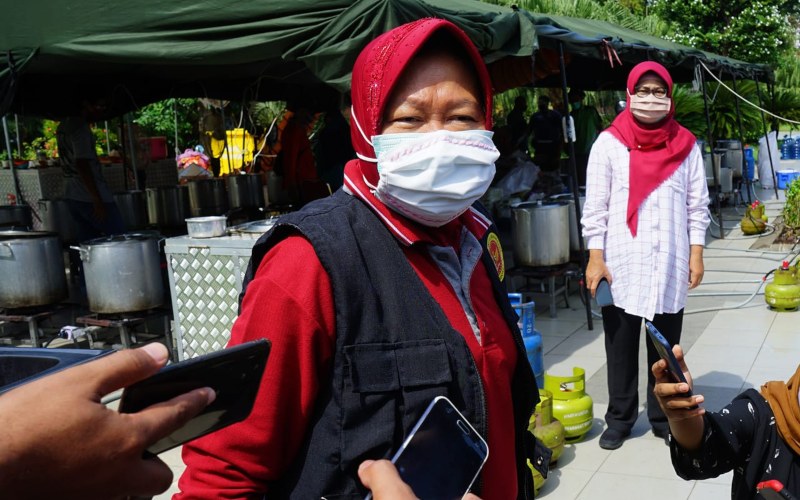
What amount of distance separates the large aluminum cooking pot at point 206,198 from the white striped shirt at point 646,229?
267 inches

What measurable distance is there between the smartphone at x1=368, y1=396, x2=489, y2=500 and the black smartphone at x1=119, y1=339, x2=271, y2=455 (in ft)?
1.39

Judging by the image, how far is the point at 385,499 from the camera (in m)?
1.29

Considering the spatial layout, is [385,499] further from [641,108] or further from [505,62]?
[505,62]

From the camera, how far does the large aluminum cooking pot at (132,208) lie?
31.5 ft

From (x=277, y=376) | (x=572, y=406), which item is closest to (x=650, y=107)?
(x=572, y=406)

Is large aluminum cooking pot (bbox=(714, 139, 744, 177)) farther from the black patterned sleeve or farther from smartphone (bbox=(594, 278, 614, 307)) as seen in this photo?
the black patterned sleeve

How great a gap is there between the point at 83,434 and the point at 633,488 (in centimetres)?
381

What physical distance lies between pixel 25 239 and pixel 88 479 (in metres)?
6.09

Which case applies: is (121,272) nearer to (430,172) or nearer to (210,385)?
(430,172)

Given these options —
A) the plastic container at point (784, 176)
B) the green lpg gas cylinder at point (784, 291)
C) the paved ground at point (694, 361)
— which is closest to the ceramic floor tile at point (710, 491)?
the paved ground at point (694, 361)

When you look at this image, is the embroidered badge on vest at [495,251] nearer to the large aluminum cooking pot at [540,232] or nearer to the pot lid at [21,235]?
the pot lid at [21,235]

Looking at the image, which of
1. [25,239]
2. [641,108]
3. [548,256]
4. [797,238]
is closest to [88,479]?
[641,108]

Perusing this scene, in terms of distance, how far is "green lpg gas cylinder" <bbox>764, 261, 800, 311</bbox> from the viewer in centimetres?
733

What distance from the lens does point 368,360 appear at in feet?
4.68
